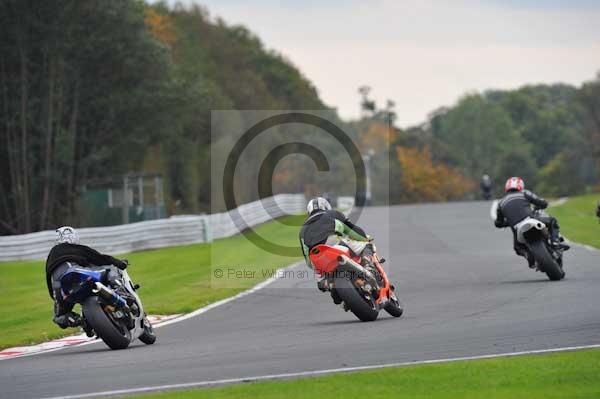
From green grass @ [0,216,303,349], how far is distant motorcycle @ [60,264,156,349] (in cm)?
270

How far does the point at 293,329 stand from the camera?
45.3 feet

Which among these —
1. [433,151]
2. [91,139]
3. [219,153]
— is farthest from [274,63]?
[91,139]

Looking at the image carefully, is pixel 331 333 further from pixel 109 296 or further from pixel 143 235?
pixel 143 235

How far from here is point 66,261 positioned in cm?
1283

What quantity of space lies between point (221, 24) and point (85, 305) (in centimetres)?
9731

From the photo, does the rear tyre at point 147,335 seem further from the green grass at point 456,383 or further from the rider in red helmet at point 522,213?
the rider in red helmet at point 522,213

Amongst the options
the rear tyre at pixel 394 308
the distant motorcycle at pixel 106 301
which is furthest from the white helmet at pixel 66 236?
the rear tyre at pixel 394 308

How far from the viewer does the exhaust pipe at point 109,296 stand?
489 inches

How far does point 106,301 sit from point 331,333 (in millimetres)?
2609

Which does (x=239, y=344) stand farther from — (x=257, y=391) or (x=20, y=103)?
(x=20, y=103)

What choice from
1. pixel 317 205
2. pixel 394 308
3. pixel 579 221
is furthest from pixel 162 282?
pixel 579 221

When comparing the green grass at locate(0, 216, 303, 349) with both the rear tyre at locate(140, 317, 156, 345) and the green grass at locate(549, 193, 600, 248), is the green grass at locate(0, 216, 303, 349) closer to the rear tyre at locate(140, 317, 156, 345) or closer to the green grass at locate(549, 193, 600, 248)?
the rear tyre at locate(140, 317, 156, 345)

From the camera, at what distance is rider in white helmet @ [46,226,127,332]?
12.8m

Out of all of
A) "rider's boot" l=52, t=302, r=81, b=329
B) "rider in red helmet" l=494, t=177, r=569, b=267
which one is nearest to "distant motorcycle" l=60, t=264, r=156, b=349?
"rider's boot" l=52, t=302, r=81, b=329
